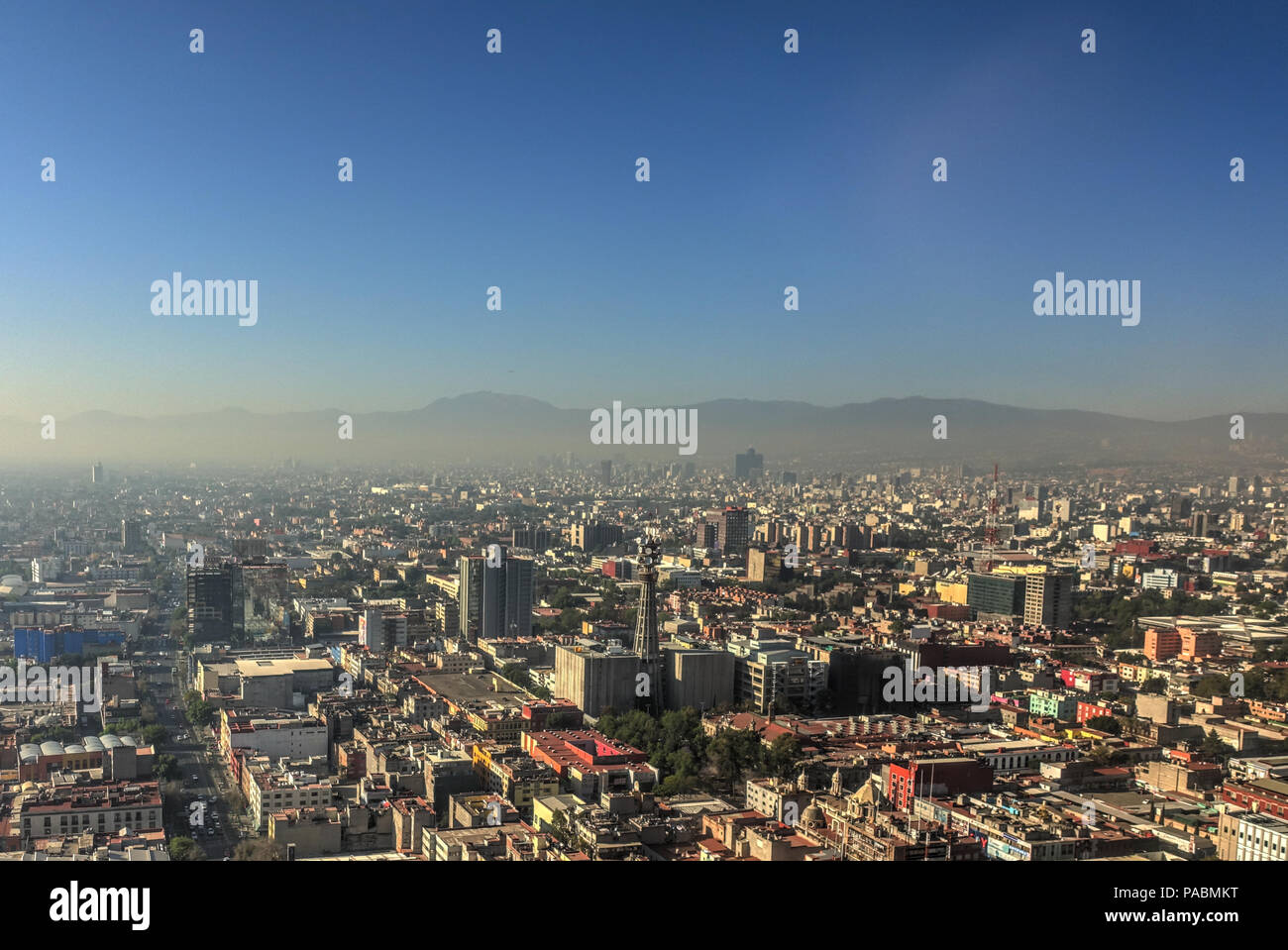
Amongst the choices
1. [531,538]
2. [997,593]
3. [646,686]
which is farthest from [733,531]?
[646,686]

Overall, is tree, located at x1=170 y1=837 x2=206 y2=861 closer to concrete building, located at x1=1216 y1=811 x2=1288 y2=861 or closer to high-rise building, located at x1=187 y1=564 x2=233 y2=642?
concrete building, located at x1=1216 y1=811 x2=1288 y2=861

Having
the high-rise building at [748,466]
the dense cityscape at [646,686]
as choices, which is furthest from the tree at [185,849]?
the high-rise building at [748,466]

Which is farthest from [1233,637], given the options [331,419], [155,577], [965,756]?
[331,419]

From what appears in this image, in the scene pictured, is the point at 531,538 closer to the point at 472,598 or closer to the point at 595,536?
the point at 595,536

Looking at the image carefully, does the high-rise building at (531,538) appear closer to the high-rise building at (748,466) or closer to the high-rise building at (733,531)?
the high-rise building at (733,531)

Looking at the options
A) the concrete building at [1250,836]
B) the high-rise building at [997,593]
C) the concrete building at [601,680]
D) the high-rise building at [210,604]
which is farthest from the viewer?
the high-rise building at [997,593]

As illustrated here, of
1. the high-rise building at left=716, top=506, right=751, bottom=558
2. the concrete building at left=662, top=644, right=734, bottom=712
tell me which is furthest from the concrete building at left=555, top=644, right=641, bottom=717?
the high-rise building at left=716, top=506, right=751, bottom=558
